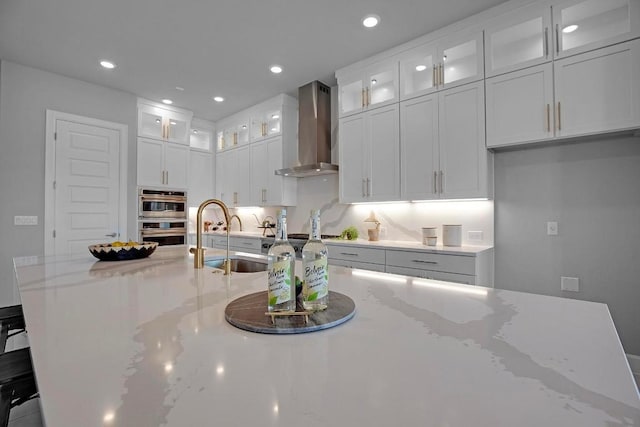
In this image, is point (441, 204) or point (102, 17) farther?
point (441, 204)

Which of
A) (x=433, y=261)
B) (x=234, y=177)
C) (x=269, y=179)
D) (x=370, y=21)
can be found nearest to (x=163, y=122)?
(x=234, y=177)

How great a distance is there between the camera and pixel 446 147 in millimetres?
2893

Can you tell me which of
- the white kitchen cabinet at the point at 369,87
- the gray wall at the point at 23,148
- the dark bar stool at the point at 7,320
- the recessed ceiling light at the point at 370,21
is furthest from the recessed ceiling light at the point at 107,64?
the dark bar stool at the point at 7,320

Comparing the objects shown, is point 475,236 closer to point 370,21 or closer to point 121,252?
point 370,21

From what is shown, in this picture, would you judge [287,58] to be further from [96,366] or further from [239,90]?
[96,366]

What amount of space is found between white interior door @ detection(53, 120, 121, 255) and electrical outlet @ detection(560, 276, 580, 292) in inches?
196

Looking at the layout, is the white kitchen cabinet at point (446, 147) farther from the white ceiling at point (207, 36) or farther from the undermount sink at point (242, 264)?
the undermount sink at point (242, 264)


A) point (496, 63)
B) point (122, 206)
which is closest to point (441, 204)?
point (496, 63)

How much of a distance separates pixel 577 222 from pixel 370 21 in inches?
94.3

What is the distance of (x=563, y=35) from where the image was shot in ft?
7.84

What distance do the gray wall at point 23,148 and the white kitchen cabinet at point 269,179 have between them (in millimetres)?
2319

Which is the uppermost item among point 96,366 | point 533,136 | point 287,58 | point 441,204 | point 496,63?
point 287,58

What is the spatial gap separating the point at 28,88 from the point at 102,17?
5.58 feet

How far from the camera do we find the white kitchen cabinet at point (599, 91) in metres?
2.11
